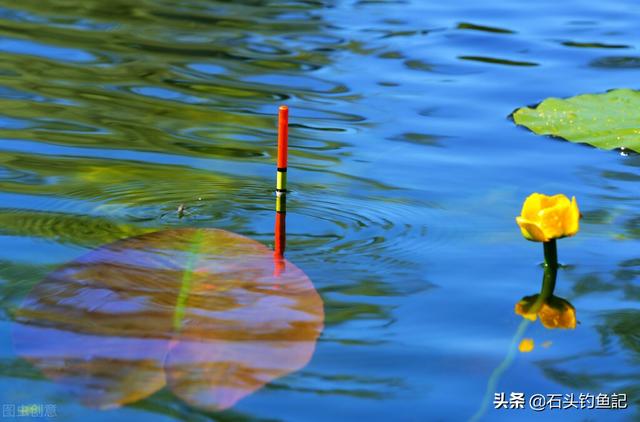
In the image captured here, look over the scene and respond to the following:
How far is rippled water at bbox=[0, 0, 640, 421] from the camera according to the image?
160cm

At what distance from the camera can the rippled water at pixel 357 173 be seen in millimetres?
1603

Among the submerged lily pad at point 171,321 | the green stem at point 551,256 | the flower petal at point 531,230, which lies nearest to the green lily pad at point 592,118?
the green stem at point 551,256

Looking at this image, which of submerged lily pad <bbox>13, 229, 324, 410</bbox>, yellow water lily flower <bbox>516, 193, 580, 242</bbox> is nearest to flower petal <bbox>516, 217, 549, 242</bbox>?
yellow water lily flower <bbox>516, 193, 580, 242</bbox>

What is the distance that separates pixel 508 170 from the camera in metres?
2.56

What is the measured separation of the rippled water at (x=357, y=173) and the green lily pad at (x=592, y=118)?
0.14ft

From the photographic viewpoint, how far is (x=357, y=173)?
8.26 ft

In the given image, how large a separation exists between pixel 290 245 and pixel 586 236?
627mm

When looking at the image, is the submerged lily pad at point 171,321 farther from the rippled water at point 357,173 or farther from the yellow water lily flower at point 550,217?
the yellow water lily flower at point 550,217

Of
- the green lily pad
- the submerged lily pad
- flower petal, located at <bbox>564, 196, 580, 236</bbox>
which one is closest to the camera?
the submerged lily pad

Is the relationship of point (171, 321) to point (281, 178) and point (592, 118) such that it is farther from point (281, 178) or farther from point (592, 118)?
point (592, 118)

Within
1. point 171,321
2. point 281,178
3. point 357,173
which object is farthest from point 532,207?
point 357,173

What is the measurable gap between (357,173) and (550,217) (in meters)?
0.82

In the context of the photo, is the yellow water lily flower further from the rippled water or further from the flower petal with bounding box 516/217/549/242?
the rippled water

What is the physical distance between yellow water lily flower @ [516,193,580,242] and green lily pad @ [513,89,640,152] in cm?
96
